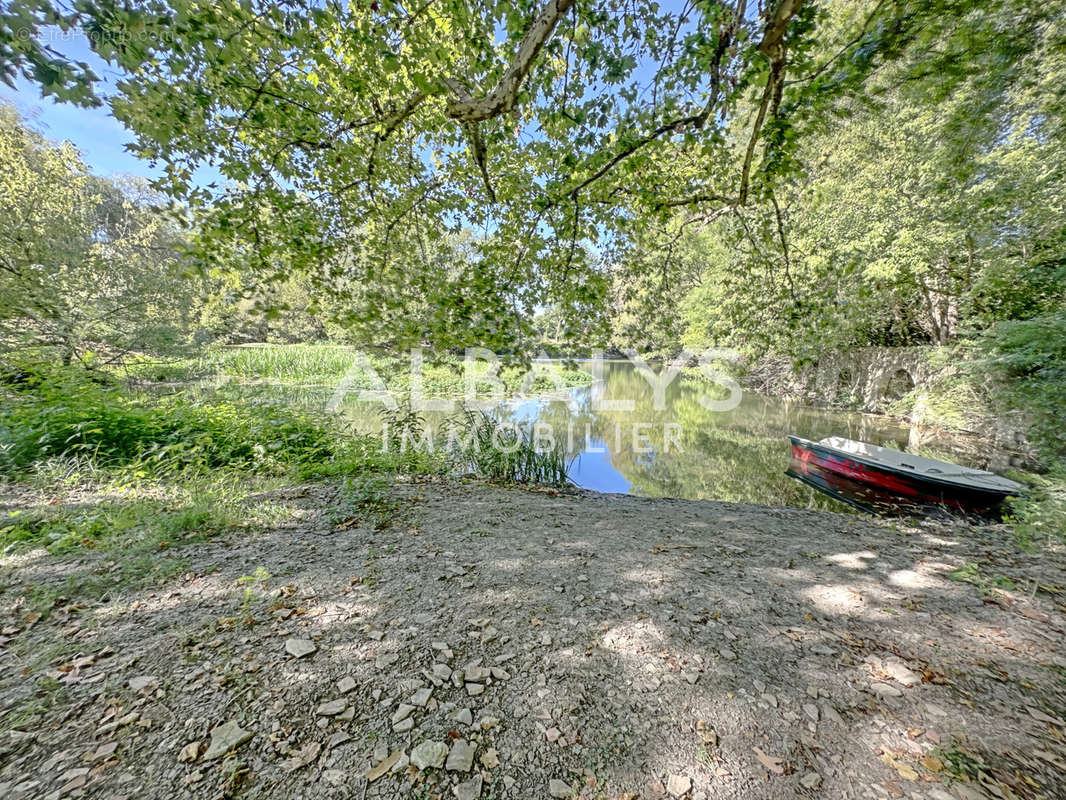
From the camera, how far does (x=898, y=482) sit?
5.46m

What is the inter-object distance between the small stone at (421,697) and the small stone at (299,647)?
55cm

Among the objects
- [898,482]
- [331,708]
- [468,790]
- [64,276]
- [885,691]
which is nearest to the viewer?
[468,790]

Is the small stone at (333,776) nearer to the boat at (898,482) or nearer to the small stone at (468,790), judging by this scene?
the small stone at (468,790)

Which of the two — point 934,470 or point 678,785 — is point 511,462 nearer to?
point 678,785

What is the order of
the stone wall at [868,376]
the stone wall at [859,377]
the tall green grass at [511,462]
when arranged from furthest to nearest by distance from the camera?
the stone wall at [859,377] → the stone wall at [868,376] → the tall green grass at [511,462]

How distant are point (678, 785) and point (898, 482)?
6.49 metres

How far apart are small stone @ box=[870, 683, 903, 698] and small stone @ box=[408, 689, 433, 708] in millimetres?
1791

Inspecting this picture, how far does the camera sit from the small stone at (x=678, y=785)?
116 cm

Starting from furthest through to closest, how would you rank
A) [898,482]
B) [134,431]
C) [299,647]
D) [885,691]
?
[898,482] → [134,431] → [299,647] → [885,691]

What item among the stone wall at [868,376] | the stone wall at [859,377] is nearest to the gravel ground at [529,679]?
the stone wall at [859,377]

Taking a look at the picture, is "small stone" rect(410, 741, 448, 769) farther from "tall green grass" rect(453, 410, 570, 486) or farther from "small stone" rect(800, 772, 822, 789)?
"tall green grass" rect(453, 410, 570, 486)

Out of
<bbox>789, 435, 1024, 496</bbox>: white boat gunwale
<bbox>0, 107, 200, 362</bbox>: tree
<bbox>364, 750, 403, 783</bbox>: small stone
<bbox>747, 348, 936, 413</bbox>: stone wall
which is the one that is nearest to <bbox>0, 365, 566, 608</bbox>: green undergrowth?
<bbox>0, 107, 200, 362</bbox>: tree

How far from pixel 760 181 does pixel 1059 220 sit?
8823 mm

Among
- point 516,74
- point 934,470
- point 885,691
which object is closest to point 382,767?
point 885,691
